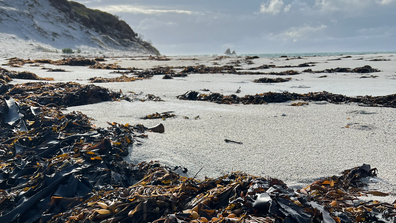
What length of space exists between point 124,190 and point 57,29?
84.3ft

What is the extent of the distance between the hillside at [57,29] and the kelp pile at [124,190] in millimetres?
15085

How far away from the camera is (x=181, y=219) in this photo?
1.33 meters

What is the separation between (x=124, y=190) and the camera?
166cm

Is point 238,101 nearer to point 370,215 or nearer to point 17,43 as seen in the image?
point 370,215

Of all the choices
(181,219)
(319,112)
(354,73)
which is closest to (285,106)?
(319,112)

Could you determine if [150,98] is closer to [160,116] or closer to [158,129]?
[160,116]

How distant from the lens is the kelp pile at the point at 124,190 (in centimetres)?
132

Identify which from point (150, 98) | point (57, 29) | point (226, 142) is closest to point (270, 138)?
point (226, 142)

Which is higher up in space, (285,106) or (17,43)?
(17,43)

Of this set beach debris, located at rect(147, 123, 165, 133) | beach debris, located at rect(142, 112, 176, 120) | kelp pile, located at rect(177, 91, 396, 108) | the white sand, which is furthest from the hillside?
beach debris, located at rect(147, 123, 165, 133)

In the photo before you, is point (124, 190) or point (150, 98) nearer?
point (124, 190)

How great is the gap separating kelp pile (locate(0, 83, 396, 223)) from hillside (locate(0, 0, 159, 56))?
15.1 m

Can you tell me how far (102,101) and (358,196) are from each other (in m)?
4.23

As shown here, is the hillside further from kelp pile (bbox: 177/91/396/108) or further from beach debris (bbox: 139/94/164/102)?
kelp pile (bbox: 177/91/396/108)
